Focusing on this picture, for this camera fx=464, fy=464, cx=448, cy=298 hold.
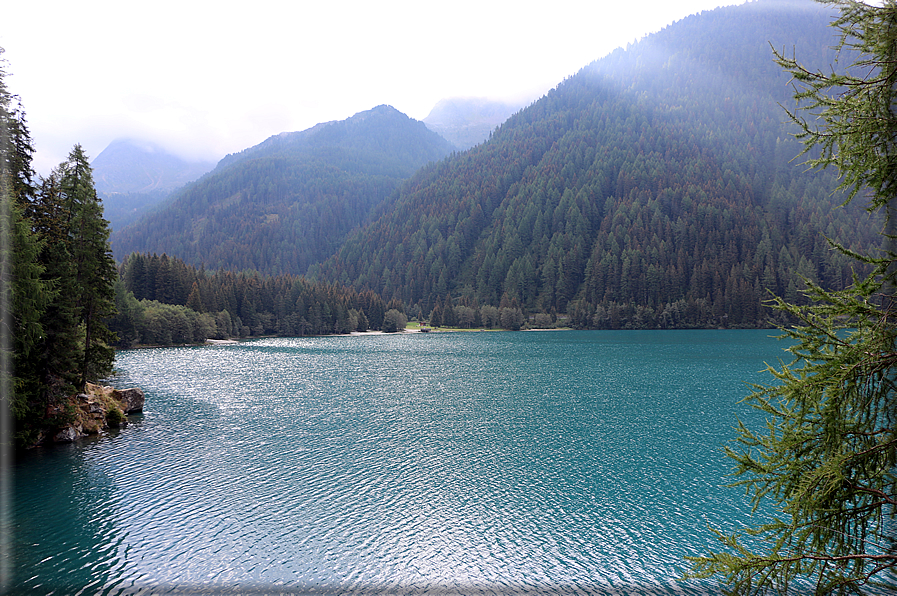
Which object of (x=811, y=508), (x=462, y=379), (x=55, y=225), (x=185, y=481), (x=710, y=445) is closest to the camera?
(x=811, y=508)

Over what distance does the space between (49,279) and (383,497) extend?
29067 millimetres

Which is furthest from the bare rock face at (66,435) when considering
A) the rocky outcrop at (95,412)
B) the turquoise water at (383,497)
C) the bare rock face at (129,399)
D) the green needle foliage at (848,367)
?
the green needle foliage at (848,367)

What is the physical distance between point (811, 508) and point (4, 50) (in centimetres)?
3716

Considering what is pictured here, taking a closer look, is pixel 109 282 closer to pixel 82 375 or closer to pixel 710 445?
pixel 82 375

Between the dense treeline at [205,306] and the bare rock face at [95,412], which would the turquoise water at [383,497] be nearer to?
the bare rock face at [95,412]

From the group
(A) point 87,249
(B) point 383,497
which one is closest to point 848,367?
(B) point 383,497

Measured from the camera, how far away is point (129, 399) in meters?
46.2

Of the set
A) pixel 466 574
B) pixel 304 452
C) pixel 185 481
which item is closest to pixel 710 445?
pixel 466 574

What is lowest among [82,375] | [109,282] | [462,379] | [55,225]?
[462,379]

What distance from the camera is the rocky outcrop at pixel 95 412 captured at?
A: 119ft

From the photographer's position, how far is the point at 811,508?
9.17m

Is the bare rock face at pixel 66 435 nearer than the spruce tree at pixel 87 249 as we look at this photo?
Yes

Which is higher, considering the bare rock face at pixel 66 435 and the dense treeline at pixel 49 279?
the dense treeline at pixel 49 279

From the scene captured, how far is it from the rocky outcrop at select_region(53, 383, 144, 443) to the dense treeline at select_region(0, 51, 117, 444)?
1030 millimetres
